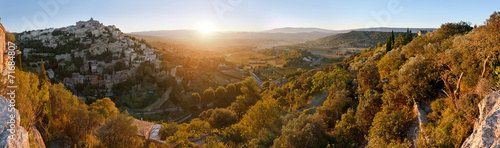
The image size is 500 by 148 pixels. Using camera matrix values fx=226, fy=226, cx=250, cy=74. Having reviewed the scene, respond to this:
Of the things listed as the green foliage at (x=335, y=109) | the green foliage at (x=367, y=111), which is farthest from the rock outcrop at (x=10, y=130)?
the green foliage at (x=335, y=109)

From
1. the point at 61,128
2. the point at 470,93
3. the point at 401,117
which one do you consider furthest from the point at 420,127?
the point at 61,128

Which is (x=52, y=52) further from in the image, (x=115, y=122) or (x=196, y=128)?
(x=115, y=122)

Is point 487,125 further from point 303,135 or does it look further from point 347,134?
point 303,135

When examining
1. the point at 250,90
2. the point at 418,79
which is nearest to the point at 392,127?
the point at 418,79

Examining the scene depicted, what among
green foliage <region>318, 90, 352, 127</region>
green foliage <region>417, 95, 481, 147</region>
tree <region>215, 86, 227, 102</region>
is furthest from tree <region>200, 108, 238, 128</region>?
green foliage <region>417, 95, 481, 147</region>

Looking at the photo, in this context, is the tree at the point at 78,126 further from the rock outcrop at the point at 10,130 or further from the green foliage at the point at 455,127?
the green foliage at the point at 455,127

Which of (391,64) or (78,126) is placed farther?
(391,64)

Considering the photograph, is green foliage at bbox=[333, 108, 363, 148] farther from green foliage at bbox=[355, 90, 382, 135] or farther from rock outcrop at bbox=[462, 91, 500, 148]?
rock outcrop at bbox=[462, 91, 500, 148]

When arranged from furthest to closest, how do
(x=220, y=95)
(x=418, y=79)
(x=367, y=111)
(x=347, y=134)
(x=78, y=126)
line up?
(x=220, y=95) → (x=78, y=126) → (x=367, y=111) → (x=347, y=134) → (x=418, y=79)
